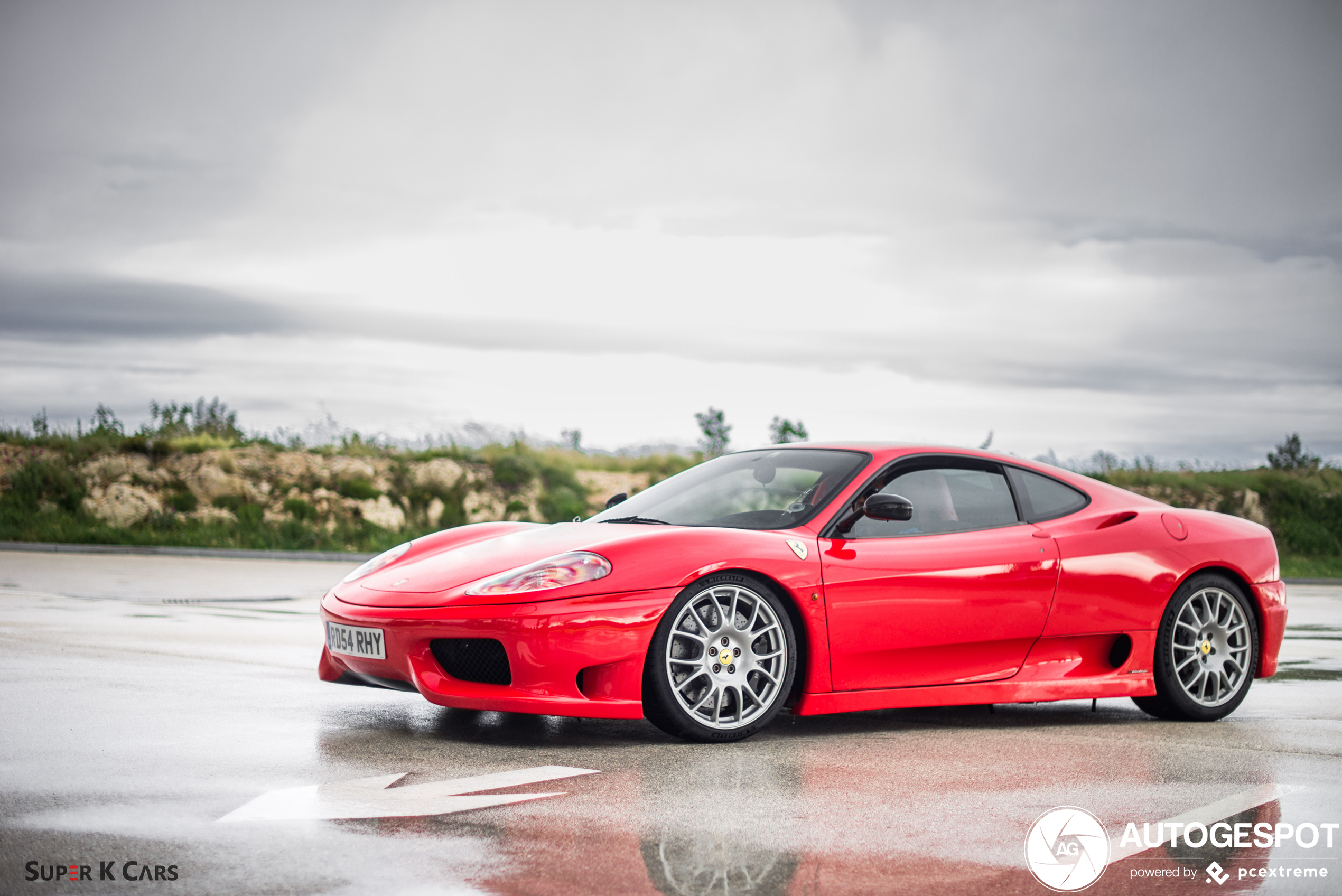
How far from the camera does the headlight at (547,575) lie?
17.5 ft

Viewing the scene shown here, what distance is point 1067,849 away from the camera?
3.94m

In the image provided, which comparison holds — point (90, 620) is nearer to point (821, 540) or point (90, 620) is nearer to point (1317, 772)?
point (821, 540)

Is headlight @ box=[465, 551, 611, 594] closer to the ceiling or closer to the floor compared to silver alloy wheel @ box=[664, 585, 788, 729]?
closer to the ceiling

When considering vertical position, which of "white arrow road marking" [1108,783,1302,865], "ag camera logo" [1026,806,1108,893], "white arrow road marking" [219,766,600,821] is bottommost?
"white arrow road marking" [1108,783,1302,865]

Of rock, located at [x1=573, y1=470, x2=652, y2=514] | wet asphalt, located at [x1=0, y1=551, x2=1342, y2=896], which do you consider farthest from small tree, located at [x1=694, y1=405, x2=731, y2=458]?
wet asphalt, located at [x1=0, y1=551, x2=1342, y2=896]

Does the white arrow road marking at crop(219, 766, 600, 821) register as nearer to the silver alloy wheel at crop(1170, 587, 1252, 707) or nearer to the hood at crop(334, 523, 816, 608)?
the hood at crop(334, 523, 816, 608)

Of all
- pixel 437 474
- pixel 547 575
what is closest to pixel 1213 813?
pixel 547 575

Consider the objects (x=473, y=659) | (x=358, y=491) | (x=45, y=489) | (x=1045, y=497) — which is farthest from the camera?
(x=358, y=491)

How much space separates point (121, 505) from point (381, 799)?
17684mm

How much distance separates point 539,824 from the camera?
4.06 meters

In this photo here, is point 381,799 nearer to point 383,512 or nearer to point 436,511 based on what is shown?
point 383,512

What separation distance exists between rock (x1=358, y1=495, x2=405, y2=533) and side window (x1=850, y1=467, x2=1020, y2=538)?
51.5 ft

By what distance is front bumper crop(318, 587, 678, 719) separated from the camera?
5.21m

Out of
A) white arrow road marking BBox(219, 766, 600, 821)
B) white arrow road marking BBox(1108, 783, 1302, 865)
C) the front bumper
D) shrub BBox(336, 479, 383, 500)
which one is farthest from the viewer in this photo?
shrub BBox(336, 479, 383, 500)
